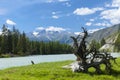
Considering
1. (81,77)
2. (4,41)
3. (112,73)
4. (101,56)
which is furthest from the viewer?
(4,41)

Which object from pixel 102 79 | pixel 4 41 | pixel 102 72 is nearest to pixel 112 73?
pixel 102 72

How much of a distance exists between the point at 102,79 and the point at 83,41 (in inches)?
340

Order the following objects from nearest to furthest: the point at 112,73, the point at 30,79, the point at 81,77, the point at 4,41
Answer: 1. the point at 30,79
2. the point at 81,77
3. the point at 112,73
4. the point at 4,41

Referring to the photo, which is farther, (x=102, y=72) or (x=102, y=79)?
(x=102, y=72)

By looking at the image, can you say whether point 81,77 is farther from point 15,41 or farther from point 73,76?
point 15,41

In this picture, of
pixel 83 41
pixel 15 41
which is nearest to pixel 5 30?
pixel 15 41

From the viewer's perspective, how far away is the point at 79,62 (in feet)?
142

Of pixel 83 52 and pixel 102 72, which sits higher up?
pixel 83 52

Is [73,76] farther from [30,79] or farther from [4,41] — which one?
[4,41]

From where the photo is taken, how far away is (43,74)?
40.2m

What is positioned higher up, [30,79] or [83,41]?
[83,41]

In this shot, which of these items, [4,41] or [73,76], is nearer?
[73,76]

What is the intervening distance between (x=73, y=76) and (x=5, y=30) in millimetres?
164320

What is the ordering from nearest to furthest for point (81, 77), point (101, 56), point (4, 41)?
point (81, 77) → point (101, 56) → point (4, 41)
